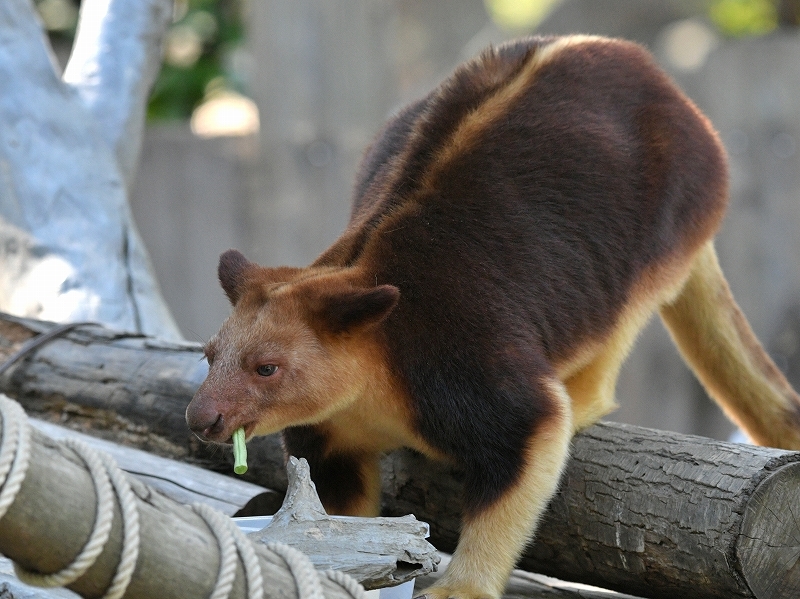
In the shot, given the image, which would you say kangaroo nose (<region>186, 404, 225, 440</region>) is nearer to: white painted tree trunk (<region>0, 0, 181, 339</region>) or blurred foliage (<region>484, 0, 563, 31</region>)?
white painted tree trunk (<region>0, 0, 181, 339</region>)

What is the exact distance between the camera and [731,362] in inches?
134

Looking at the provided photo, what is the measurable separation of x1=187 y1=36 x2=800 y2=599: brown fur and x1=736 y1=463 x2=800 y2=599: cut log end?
489 mm

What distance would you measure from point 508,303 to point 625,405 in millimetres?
4533

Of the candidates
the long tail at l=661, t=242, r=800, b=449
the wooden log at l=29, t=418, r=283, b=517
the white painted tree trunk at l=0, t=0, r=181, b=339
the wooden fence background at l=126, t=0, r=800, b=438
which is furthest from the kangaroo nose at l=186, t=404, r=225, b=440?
the wooden fence background at l=126, t=0, r=800, b=438

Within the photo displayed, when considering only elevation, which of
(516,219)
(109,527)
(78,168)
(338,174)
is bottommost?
(338,174)

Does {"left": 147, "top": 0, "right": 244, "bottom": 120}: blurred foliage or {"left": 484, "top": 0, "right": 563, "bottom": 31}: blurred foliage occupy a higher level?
{"left": 484, "top": 0, "right": 563, "bottom": 31}: blurred foliage

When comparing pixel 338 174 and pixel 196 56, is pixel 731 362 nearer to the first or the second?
pixel 338 174

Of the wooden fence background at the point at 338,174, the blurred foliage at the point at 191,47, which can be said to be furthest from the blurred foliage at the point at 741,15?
the blurred foliage at the point at 191,47

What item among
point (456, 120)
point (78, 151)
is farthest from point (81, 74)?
point (456, 120)

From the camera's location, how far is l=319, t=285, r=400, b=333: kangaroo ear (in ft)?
8.16

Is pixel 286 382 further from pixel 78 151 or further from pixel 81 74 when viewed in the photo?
pixel 81 74

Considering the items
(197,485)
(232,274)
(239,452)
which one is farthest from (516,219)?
(197,485)

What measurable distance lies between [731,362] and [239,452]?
178cm

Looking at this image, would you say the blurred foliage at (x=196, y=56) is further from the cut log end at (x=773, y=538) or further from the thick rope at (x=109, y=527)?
the thick rope at (x=109, y=527)
